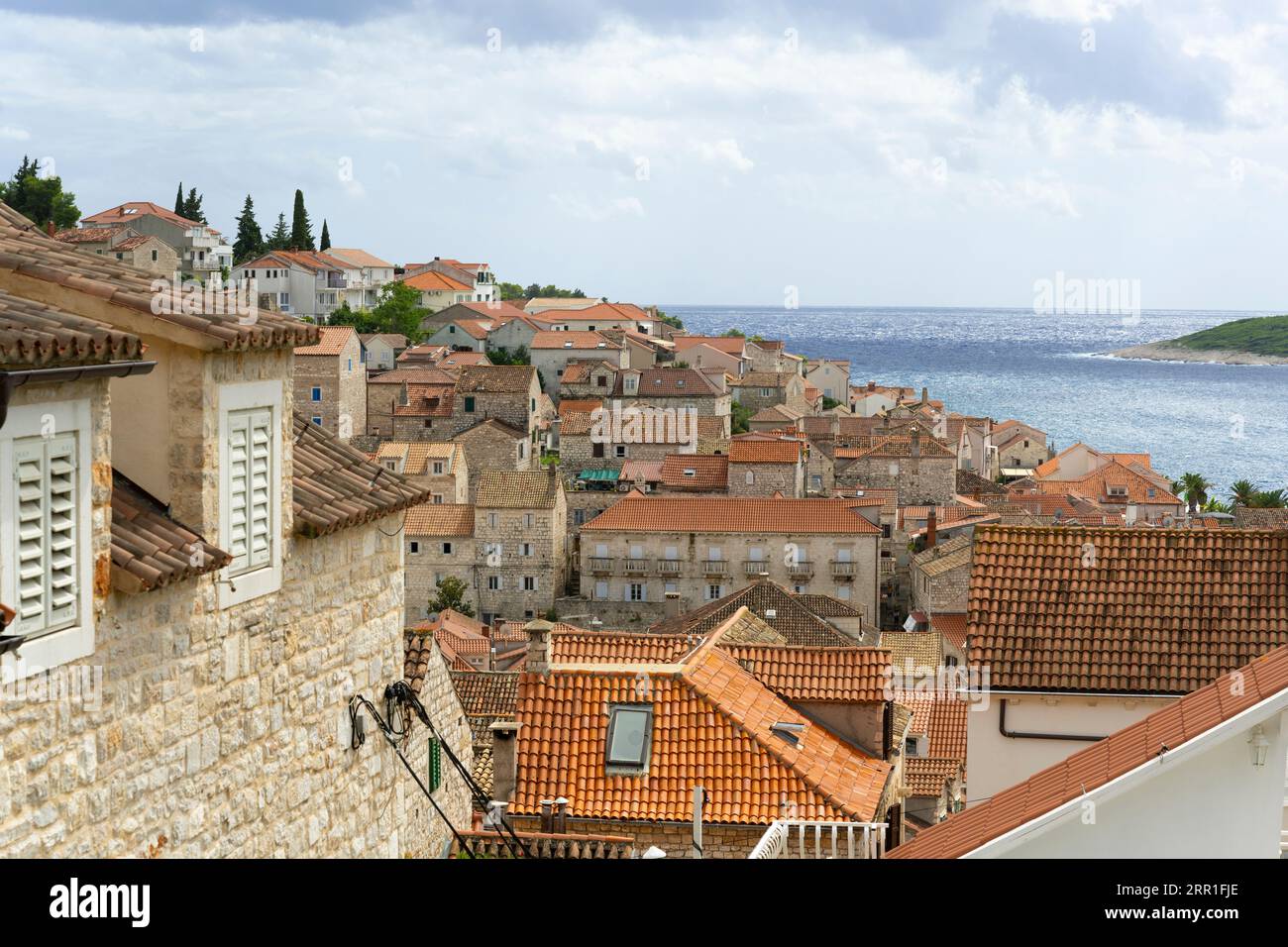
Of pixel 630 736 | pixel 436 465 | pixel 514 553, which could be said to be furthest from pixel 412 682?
→ pixel 436 465

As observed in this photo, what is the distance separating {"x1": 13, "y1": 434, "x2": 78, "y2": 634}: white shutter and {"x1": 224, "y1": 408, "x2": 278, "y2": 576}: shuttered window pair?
1236mm

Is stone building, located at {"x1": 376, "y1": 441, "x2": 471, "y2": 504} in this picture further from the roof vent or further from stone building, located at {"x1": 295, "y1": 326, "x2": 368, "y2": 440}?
the roof vent

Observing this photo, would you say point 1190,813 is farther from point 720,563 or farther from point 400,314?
point 400,314

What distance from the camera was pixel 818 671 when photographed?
779 inches

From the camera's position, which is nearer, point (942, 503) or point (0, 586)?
point (0, 586)

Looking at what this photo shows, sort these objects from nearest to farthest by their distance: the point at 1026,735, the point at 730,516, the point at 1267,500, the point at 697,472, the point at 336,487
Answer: the point at 336,487
the point at 1026,735
the point at 730,516
the point at 697,472
the point at 1267,500

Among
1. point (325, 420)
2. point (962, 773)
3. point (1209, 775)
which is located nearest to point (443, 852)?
point (1209, 775)

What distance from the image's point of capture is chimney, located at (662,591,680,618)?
61219mm

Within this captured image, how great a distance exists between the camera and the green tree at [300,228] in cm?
12281

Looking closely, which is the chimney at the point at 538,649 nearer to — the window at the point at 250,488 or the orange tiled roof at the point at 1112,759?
the orange tiled roof at the point at 1112,759

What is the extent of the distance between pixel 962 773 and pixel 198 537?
25310 mm

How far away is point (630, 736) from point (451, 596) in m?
49.7

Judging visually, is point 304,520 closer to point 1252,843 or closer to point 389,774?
point 389,774

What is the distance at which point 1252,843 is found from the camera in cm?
686
